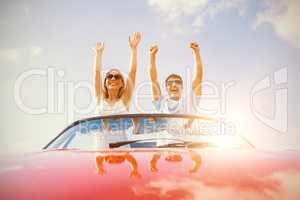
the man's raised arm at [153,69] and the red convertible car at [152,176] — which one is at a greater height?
the man's raised arm at [153,69]

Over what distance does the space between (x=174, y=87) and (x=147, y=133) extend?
0.99 meters

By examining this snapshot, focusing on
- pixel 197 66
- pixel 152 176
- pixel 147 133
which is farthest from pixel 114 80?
pixel 152 176

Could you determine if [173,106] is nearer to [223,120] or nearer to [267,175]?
[223,120]

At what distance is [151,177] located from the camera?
124cm

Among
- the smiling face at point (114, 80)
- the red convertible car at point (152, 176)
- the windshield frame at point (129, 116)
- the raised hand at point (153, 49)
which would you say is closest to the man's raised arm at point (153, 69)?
the raised hand at point (153, 49)

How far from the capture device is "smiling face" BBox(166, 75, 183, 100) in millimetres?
3250

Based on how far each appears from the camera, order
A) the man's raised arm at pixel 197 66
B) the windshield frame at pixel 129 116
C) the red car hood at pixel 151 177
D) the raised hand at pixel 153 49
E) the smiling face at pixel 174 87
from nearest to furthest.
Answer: the red car hood at pixel 151 177 < the windshield frame at pixel 129 116 < the smiling face at pixel 174 87 < the man's raised arm at pixel 197 66 < the raised hand at pixel 153 49

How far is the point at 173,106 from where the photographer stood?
10.4ft

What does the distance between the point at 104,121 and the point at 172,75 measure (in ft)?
3.20

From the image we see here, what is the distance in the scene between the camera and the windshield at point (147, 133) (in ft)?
7.39

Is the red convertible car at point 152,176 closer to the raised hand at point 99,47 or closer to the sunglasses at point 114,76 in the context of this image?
the sunglasses at point 114,76

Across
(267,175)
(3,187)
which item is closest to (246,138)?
(267,175)

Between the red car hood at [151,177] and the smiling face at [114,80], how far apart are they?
4.85ft

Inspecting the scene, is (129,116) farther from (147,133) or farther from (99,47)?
(99,47)
